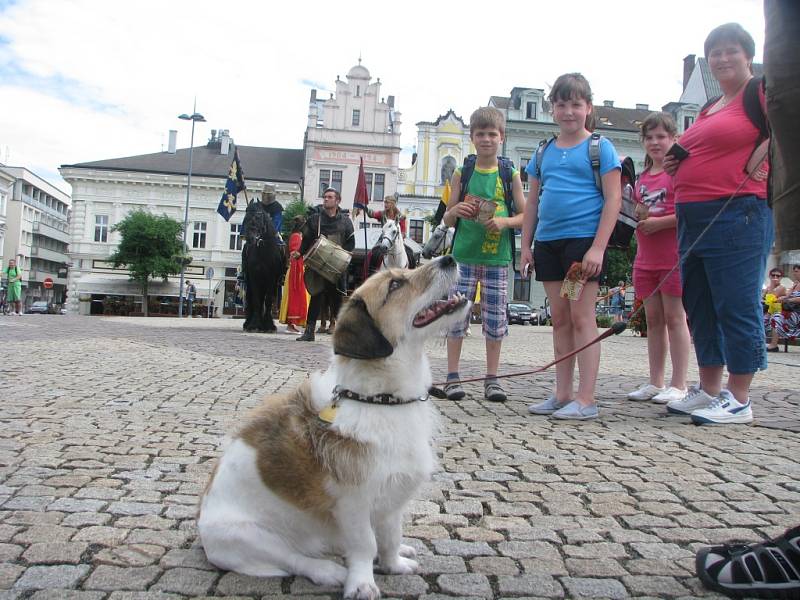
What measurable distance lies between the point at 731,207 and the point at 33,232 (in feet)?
322

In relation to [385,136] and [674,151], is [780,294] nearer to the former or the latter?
[674,151]

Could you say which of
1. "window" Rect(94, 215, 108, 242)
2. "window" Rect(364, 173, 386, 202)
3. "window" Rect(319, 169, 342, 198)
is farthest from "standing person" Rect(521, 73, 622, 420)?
"window" Rect(94, 215, 108, 242)

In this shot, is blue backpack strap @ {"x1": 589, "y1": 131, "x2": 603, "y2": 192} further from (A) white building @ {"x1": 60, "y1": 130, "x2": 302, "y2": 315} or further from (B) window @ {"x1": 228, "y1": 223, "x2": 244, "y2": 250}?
(B) window @ {"x1": 228, "y1": 223, "x2": 244, "y2": 250}

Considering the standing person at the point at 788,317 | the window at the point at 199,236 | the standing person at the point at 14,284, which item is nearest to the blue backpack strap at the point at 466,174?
the standing person at the point at 788,317

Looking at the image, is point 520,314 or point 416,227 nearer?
point 520,314

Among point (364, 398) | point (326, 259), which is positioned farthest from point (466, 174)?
point (326, 259)

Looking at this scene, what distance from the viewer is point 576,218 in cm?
473

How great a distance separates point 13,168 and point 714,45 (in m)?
97.3

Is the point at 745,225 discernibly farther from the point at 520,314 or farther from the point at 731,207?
the point at 520,314

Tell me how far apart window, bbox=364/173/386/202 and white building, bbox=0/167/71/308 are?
45838mm

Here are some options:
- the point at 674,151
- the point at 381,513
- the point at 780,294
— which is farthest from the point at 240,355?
the point at 780,294

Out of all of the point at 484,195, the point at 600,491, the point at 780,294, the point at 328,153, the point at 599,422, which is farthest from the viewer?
the point at 328,153

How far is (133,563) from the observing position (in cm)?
227

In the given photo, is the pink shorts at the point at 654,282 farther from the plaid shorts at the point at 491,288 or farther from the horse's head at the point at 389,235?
the horse's head at the point at 389,235
